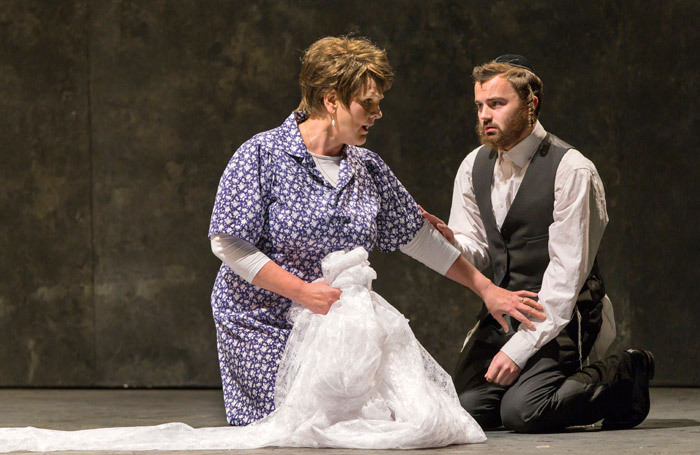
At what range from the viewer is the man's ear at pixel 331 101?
8.99 ft

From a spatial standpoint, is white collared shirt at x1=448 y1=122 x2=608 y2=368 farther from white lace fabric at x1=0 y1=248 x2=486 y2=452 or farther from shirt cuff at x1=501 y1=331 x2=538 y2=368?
white lace fabric at x1=0 y1=248 x2=486 y2=452

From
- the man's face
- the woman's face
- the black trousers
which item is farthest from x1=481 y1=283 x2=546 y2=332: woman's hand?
the woman's face

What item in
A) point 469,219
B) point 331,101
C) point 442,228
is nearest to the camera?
point 331,101

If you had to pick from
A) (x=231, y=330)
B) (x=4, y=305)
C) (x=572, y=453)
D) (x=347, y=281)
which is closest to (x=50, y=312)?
(x=4, y=305)

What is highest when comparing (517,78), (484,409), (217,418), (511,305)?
(517,78)

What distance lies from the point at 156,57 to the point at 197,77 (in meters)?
0.20

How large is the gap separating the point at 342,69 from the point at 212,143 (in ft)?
5.39

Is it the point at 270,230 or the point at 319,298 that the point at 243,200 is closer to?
the point at 270,230

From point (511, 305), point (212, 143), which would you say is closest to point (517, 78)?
point (511, 305)

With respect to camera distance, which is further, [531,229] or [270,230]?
[531,229]

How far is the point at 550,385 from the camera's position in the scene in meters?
2.86

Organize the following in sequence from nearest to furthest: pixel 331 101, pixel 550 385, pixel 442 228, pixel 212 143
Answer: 1. pixel 331 101
2. pixel 550 385
3. pixel 442 228
4. pixel 212 143

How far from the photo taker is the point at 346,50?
2732mm

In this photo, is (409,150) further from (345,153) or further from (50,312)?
(50,312)
